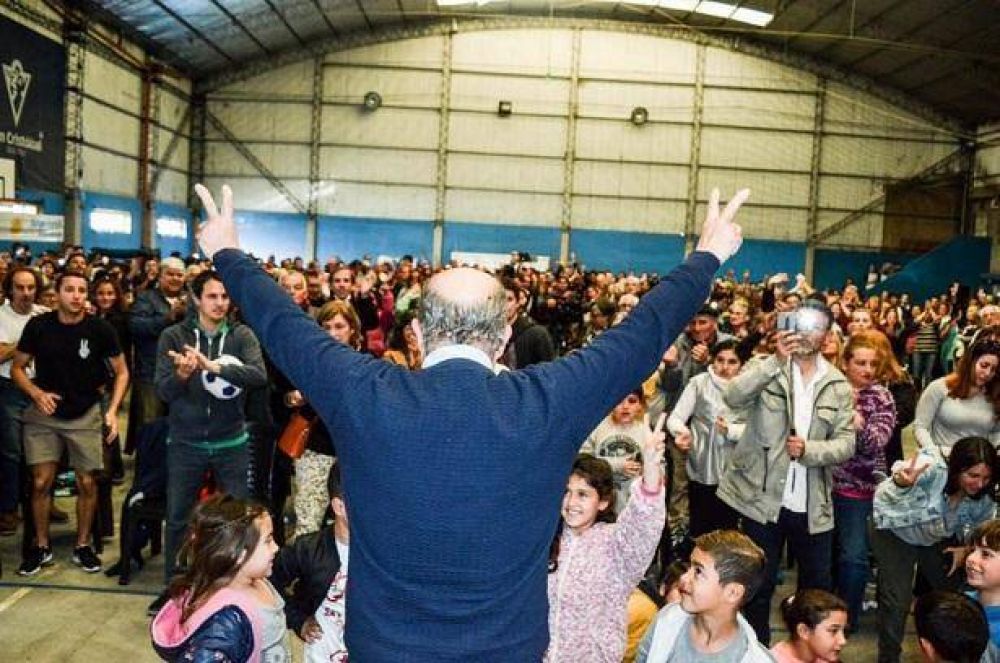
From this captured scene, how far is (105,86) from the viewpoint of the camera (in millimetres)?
18703

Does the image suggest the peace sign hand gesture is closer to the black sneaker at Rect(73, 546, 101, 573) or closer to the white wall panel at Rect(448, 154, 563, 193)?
the black sneaker at Rect(73, 546, 101, 573)

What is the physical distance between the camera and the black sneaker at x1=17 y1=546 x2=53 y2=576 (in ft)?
16.3

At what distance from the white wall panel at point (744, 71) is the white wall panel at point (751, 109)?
0.25m

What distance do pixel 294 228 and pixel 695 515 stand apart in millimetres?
20734

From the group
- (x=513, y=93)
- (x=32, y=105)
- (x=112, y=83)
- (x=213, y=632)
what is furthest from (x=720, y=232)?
(x=513, y=93)

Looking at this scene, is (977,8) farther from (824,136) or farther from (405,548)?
(405,548)

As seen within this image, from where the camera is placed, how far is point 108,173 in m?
19.2

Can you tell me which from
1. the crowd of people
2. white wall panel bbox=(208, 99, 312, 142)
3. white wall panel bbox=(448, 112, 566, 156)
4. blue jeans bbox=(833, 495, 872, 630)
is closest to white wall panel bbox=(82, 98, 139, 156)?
white wall panel bbox=(208, 99, 312, 142)

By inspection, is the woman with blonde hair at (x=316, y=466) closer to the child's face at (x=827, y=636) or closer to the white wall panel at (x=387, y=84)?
the child's face at (x=827, y=636)

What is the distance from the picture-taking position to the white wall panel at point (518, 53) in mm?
23219

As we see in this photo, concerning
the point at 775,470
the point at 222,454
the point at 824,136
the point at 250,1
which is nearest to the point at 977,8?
the point at 824,136

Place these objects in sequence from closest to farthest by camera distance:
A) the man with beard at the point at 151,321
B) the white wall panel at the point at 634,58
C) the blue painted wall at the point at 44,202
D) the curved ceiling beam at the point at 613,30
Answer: the man with beard at the point at 151,321
the blue painted wall at the point at 44,202
the curved ceiling beam at the point at 613,30
the white wall panel at the point at 634,58

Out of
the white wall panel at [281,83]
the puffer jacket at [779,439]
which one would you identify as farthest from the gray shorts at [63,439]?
the white wall panel at [281,83]

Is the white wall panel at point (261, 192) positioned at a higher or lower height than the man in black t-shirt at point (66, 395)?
higher
